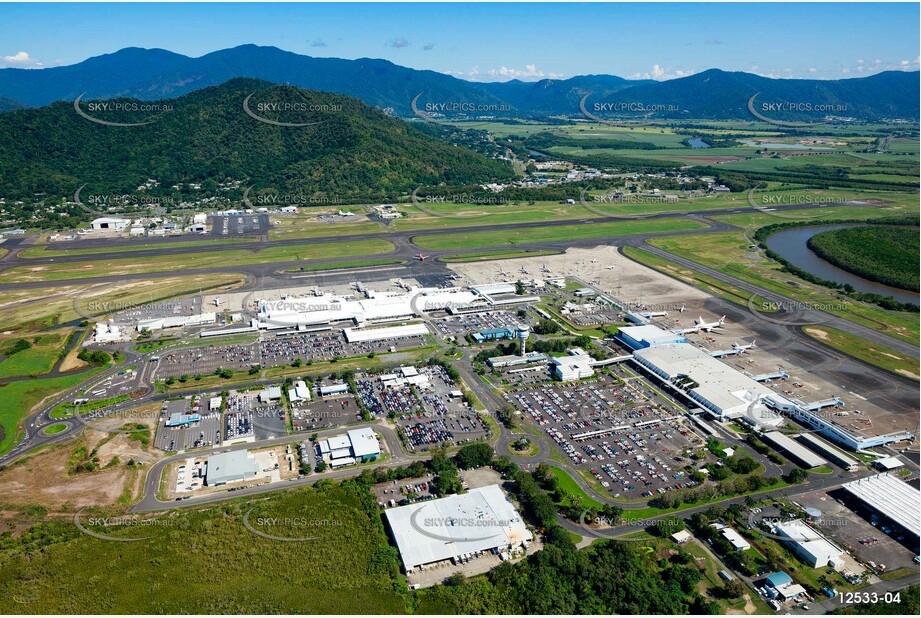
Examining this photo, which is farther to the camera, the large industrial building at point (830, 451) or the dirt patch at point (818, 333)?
the dirt patch at point (818, 333)

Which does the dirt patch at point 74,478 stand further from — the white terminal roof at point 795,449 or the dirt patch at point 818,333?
the dirt patch at point 818,333

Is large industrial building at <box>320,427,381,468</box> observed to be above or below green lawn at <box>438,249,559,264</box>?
below

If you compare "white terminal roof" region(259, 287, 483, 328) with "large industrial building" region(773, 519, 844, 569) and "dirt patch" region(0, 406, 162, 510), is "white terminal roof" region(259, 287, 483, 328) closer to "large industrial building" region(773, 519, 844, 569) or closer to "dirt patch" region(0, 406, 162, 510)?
"dirt patch" region(0, 406, 162, 510)

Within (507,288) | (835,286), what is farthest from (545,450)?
(835,286)

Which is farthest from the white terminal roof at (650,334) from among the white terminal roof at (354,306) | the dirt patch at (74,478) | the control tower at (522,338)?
the dirt patch at (74,478)

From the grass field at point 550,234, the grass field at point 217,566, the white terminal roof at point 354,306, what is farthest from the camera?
the grass field at point 550,234

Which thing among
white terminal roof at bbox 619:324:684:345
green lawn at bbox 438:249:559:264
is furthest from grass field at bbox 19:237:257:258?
white terminal roof at bbox 619:324:684:345

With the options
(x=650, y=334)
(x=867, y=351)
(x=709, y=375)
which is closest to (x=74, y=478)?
(x=709, y=375)
